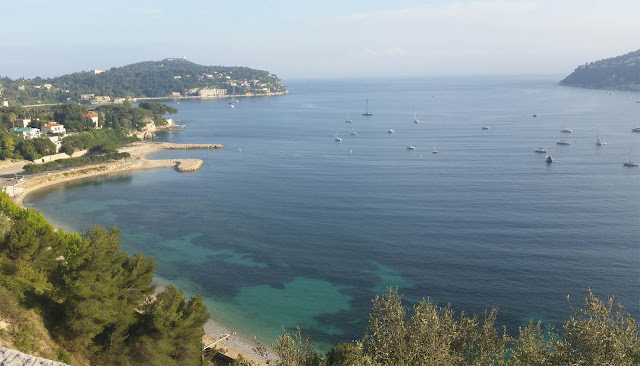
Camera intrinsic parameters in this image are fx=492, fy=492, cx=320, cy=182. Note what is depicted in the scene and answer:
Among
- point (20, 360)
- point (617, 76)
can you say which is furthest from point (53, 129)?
point (617, 76)

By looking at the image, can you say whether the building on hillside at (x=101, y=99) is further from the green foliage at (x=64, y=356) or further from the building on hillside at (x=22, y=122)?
the green foliage at (x=64, y=356)

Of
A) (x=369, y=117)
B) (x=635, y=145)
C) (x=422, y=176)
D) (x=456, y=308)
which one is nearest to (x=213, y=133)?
(x=369, y=117)

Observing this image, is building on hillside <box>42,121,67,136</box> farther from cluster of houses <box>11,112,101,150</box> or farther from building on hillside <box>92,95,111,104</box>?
building on hillside <box>92,95,111,104</box>

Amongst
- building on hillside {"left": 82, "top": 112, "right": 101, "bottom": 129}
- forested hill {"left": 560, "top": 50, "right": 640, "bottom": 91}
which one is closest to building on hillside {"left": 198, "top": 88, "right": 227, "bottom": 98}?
building on hillside {"left": 82, "top": 112, "right": 101, "bottom": 129}

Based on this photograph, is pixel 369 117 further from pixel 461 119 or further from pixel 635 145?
pixel 635 145

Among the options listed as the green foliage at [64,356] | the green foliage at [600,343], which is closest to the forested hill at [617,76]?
the green foliage at [600,343]

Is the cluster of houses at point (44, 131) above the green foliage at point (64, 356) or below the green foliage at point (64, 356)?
above

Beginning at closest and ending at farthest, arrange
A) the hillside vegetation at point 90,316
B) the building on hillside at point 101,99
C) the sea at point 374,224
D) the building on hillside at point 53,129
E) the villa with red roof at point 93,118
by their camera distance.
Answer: the hillside vegetation at point 90,316
the sea at point 374,224
the building on hillside at point 53,129
the villa with red roof at point 93,118
the building on hillside at point 101,99

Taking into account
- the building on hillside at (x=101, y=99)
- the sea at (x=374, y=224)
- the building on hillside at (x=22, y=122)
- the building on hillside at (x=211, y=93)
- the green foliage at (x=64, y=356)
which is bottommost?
the sea at (x=374, y=224)
